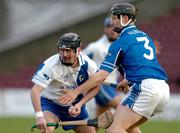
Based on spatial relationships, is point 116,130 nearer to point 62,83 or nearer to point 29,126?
point 62,83

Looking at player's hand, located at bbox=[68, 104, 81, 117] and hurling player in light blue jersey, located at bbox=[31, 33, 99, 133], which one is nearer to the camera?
player's hand, located at bbox=[68, 104, 81, 117]

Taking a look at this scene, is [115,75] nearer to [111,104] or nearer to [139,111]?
[111,104]

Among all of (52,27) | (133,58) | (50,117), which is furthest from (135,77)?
(52,27)

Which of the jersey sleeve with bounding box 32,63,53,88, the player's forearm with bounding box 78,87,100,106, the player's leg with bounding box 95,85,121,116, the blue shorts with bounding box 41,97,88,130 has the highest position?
the jersey sleeve with bounding box 32,63,53,88

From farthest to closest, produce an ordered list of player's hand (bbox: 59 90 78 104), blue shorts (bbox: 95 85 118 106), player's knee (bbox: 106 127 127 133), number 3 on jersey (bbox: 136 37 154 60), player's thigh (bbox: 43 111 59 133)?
blue shorts (bbox: 95 85 118 106) < player's thigh (bbox: 43 111 59 133) < player's hand (bbox: 59 90 78 104) < number 3 on jersey (bbox: 136 37 154 60) < player's knee (bbox: 106 127 127 133)

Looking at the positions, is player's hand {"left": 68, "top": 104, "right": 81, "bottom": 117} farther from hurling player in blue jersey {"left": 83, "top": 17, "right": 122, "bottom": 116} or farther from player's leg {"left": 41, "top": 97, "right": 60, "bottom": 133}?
hurling player in blue jersey {"left": 83, "top": 17, "right": 122, "bottom": 116}

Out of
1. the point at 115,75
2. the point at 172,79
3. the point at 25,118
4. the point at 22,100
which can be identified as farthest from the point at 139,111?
the point at 172,79

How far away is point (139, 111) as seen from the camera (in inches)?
355

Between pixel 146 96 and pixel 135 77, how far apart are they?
26cm

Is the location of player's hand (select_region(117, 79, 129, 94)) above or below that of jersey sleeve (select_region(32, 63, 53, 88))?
below

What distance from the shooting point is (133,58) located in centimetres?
906

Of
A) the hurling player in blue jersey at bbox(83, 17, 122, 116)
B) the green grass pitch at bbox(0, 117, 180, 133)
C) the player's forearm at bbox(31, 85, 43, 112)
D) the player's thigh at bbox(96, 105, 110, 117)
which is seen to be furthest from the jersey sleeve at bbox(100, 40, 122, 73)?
the green grass pitch at bbox(0, 117, 180, 133)

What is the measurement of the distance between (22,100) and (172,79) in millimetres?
4234

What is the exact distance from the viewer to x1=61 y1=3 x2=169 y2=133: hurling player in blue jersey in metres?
9.02
